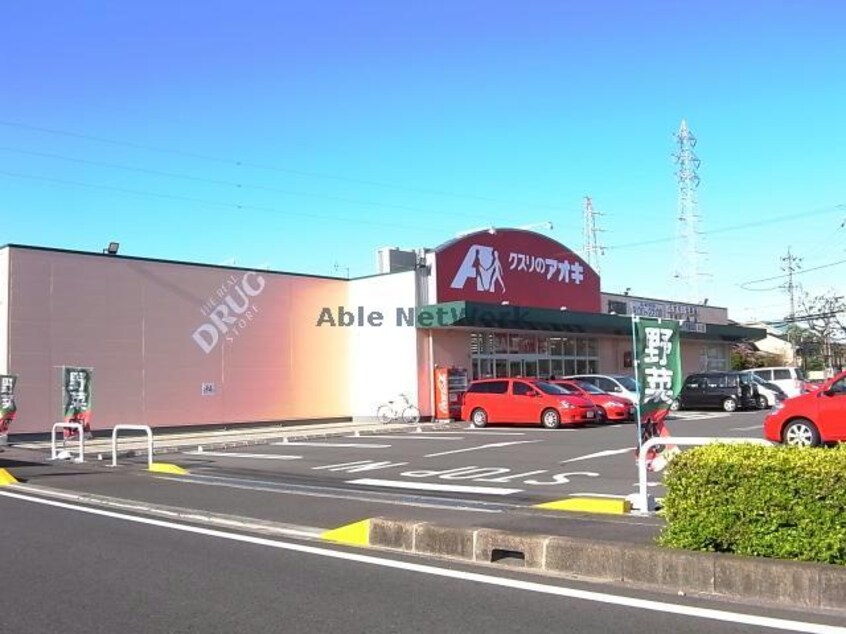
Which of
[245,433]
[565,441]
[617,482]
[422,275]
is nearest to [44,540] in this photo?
[617,482]

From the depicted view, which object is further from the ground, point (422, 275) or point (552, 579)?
point (422, 275)

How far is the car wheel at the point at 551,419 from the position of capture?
81.6 feet

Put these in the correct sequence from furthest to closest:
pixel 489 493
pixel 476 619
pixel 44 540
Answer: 1. pixel 489 493
2. pixel 44 540
3. pixel 476 619

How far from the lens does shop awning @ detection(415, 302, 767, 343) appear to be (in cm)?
2953

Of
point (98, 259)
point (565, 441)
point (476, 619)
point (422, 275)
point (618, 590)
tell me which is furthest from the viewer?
point (422, 275)

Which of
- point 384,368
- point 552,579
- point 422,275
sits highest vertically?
point 422,275

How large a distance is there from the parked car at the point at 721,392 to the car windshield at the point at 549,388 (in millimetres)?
7481

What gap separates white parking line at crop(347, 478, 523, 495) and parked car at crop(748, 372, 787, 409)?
21953mm

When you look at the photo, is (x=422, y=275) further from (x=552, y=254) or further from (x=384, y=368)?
(x=552, y=254)

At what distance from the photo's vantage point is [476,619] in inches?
230

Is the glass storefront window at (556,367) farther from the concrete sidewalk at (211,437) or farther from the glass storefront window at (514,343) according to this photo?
the concrete sidewalk at (211,437)

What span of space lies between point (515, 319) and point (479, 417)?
589 cm

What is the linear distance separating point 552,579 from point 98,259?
22812 millimetres

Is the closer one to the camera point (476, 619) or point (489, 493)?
point (476, 619)
